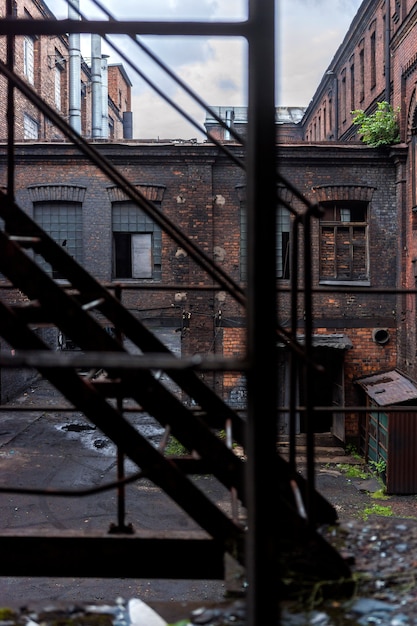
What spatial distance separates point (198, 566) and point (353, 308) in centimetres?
1254

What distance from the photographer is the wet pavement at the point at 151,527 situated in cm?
278

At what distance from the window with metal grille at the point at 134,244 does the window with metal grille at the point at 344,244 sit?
4207 mm

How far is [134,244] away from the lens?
15.4 meters

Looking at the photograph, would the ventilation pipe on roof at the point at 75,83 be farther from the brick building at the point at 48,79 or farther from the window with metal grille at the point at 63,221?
the window with metal grille at the point at 63,221

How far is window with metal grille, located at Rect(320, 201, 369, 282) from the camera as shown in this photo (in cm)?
1509

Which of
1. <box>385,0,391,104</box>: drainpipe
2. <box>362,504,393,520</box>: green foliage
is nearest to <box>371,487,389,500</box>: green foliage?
<box>362,504,393,520</box>: green foliage

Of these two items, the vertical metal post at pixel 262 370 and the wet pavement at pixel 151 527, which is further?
the wet pavement at pixel 151 527

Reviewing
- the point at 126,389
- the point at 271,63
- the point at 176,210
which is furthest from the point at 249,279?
the point at 176,210

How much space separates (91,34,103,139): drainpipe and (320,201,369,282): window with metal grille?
1220 centimetres

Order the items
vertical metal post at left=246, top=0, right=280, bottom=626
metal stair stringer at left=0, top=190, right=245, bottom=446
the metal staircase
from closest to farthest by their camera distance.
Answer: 1. vertical metal post at left=246, top=0, right=280, bottom=626
2. the metal staircase
3. metal stair stringer at left=0, top=190, right=245, bottom=446

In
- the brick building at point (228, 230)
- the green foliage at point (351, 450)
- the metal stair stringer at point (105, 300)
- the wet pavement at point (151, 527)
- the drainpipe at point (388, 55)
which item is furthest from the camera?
the drainpipe at point (388, 55)

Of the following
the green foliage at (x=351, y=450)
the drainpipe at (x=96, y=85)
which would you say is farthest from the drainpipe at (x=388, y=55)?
the drainpipe at (x=96, y=85)

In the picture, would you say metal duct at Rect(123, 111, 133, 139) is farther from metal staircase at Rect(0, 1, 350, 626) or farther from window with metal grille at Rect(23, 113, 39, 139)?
metal staircase at Rect(0, 1, 350, 626)

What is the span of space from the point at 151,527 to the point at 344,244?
875 centimetres
